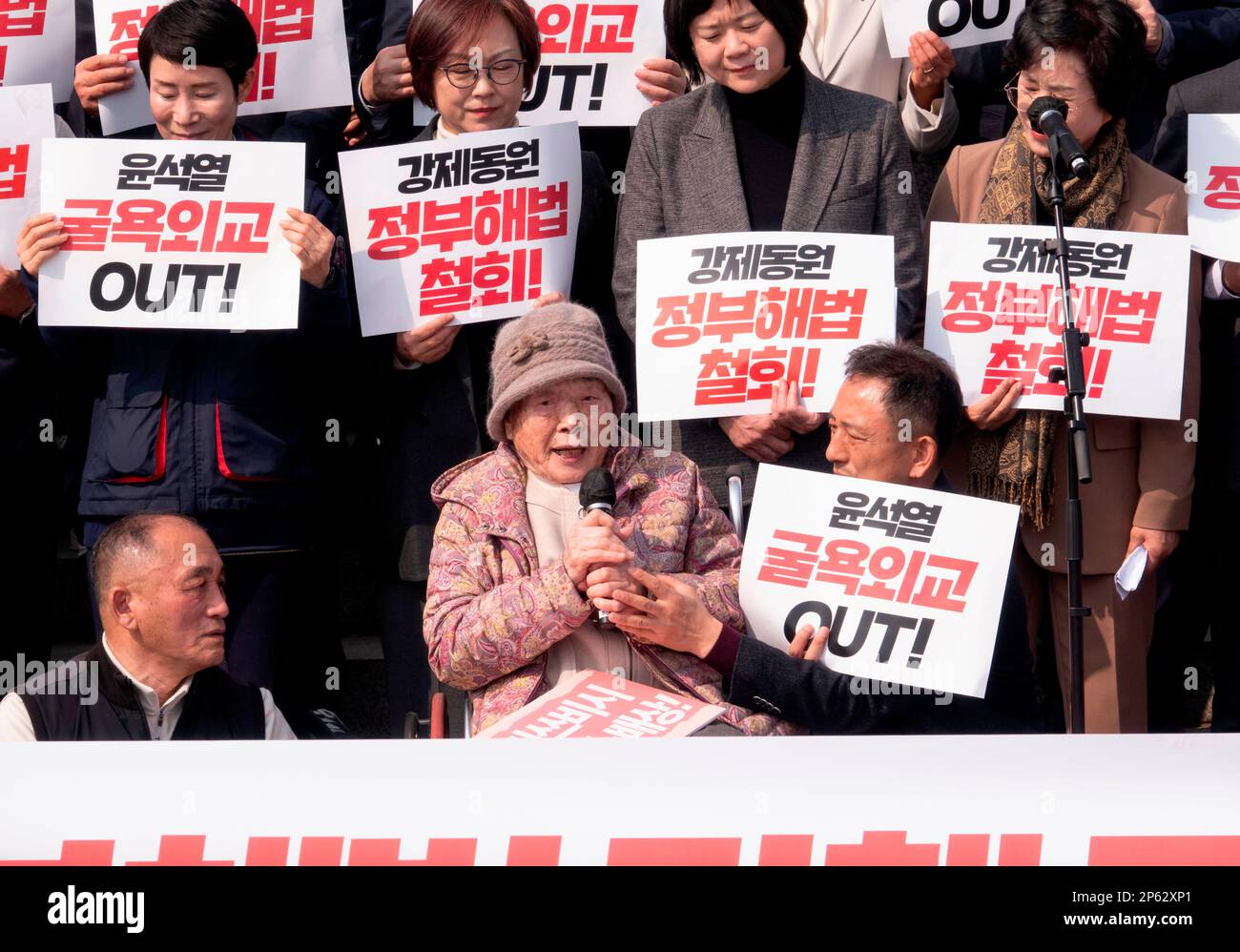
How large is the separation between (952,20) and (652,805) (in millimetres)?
3344

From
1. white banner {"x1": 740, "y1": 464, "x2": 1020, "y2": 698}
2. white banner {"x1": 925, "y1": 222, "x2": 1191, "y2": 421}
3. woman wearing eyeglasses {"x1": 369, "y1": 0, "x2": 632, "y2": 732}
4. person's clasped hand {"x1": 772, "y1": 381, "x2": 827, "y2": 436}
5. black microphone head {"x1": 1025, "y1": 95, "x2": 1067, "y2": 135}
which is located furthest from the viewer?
woman wearing eyeglasses {"x1": 369, "y1": 0, "x2": 632, "y2": 732}

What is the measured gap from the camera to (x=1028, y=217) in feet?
17.3

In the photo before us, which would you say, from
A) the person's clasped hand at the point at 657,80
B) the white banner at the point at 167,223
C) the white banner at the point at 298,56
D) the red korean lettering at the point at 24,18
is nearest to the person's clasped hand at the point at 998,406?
the person's clasped hand at the point at 657,80

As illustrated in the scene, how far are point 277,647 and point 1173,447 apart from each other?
8.59 feet

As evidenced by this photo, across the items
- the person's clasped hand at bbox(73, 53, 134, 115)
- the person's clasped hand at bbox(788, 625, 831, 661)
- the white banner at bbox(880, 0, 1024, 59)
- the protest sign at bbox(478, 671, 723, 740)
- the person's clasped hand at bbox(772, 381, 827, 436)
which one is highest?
the white banner at bbox(880, 0, 1024, 59)

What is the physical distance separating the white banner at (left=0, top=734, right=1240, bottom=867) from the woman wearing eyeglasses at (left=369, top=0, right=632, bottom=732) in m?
2.05

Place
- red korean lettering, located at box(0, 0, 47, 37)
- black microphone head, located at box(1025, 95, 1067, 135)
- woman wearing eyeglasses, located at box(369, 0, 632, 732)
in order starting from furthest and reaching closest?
red korean lettering, located at box(0, 0, 47, 37), woman wearing eyeglasses, located at box(369, 0, 632, 732), black microphone head, located at box(1025, 95, 1067, 135)

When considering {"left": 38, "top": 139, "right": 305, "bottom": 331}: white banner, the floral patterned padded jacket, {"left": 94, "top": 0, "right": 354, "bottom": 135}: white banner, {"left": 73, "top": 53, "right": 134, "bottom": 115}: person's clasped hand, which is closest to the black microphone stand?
the floral patterned padded jacket

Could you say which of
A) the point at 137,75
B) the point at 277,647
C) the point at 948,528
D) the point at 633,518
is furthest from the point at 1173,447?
the point at 137,75

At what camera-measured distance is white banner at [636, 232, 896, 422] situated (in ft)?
16.7

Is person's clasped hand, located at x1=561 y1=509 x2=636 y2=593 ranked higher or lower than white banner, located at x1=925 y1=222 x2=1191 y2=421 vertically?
lower

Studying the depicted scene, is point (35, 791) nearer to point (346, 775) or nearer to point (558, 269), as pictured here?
point (346, 775)

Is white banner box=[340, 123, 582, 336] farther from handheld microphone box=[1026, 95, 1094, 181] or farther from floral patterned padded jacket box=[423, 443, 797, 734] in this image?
handheld microphone box=[1026, 95, 1094, 181]
